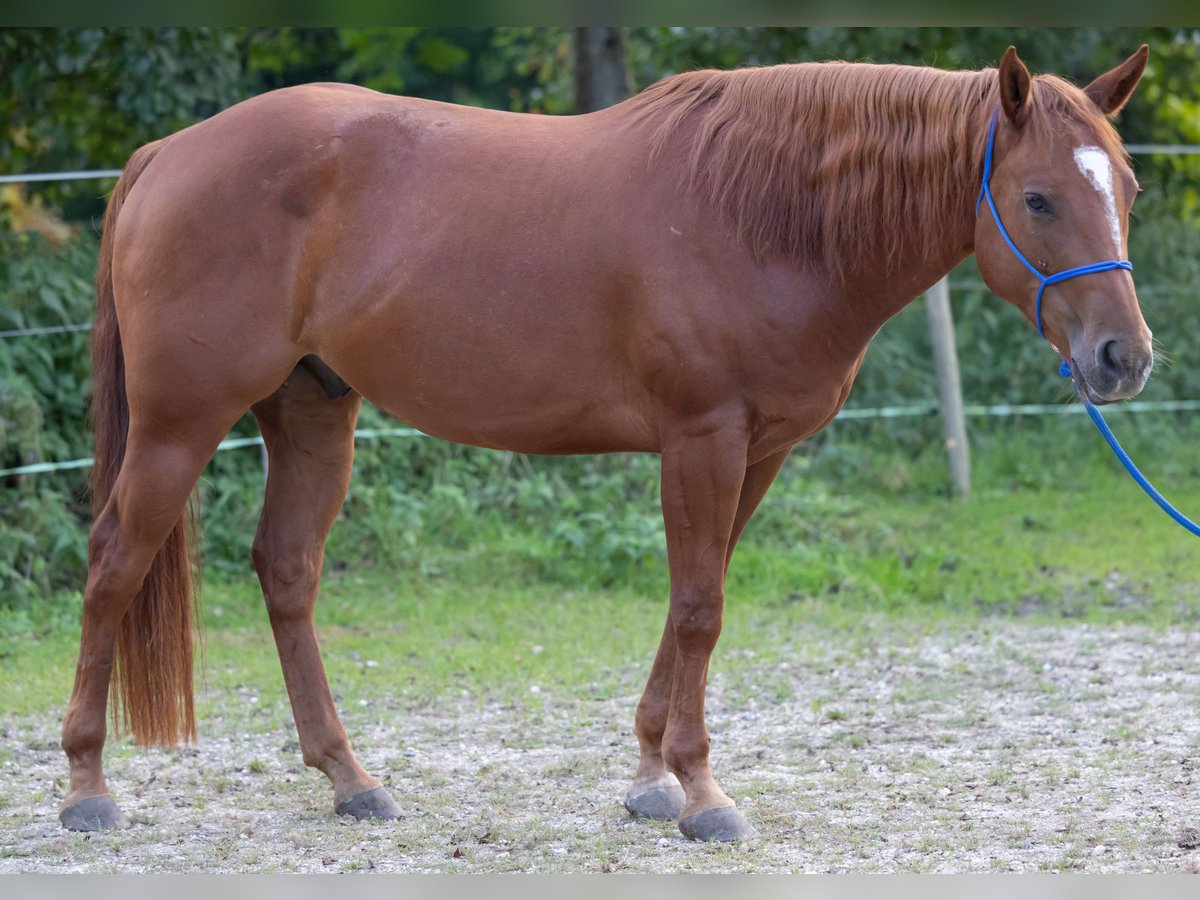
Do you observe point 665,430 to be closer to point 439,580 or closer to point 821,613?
point 821,613

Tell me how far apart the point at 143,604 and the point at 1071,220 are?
2845 mm

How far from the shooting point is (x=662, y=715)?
398cm

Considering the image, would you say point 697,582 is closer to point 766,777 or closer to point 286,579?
point 766,777

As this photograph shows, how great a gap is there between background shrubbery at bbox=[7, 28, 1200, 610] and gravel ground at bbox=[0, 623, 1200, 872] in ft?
6.02

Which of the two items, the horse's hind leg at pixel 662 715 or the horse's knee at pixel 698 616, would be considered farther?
the horse's hind leg at pixel 662 715

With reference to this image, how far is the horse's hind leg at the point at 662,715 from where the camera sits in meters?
3.90

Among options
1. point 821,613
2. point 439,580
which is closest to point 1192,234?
point 821,613

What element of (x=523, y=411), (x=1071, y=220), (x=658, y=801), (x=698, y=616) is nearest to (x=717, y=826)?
(x=658, y=801)

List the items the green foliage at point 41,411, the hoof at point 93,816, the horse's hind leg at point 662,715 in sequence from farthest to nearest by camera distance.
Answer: the green foliage at point 41,411
the horse's hind leg at point 662,715
the hoof at point 93,816

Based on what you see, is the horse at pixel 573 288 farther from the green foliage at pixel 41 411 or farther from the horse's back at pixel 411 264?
the green foliage at pixel 41 411

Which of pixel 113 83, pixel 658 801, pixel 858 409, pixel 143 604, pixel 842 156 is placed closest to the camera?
pixel 842 156

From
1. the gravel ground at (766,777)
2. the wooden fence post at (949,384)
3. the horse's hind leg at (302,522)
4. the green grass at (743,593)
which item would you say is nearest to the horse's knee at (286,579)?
the horse's hind leg at (302,522)

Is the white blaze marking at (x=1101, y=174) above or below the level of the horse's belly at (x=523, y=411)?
A: above

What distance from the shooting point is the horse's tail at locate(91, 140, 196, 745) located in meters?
4.06
